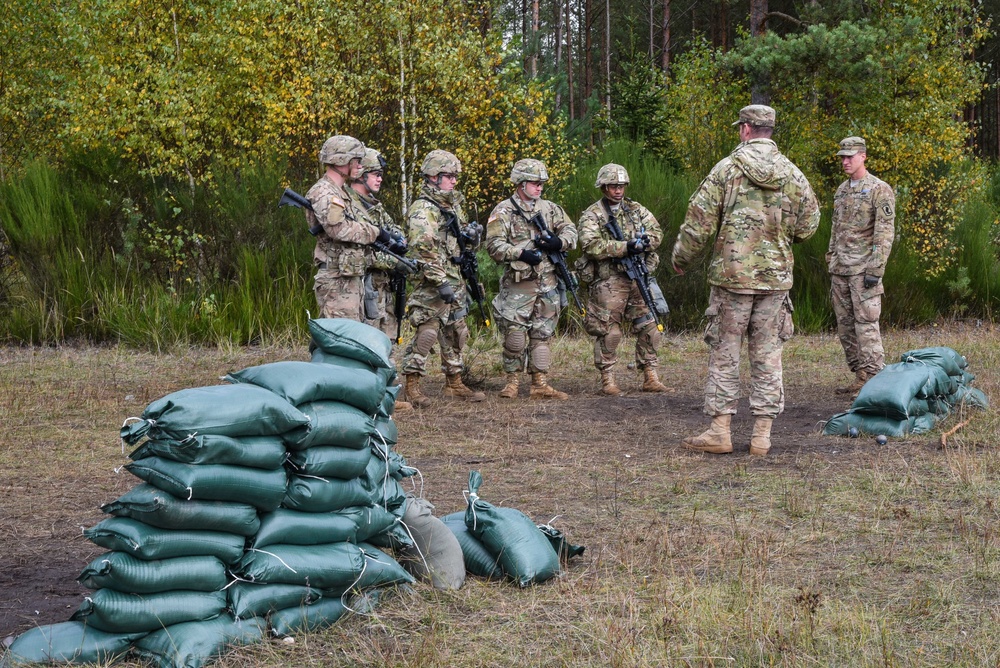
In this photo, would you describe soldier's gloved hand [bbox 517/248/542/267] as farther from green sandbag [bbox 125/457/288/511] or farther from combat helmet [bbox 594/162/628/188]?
green sandbag [bbox 125/457/288/511]

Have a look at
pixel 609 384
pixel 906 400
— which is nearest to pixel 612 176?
pixel 609 384

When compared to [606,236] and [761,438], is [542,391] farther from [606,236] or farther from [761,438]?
[761,438]

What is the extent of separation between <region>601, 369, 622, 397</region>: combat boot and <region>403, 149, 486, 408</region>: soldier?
56.2 inches

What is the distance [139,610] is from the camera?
3.76 m

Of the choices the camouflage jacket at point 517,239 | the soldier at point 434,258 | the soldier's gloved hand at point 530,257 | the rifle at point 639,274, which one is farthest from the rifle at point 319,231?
the rifle at point 639,274

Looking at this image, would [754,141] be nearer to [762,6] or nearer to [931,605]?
[931,605]

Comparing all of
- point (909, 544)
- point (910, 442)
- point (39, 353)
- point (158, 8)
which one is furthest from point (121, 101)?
point (909, 544)

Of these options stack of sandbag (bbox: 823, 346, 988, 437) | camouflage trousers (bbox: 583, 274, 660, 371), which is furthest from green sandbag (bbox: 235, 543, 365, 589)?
camouflage trousers (bbox: 583, 274, 660, 371)

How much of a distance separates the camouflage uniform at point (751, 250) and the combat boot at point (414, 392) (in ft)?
A: 9.86

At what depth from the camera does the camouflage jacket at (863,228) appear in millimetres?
9430

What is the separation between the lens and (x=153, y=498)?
3.79 metres

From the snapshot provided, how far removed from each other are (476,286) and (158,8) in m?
7.10

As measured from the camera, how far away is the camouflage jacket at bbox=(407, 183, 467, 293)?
368 inches

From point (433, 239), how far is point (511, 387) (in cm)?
156
